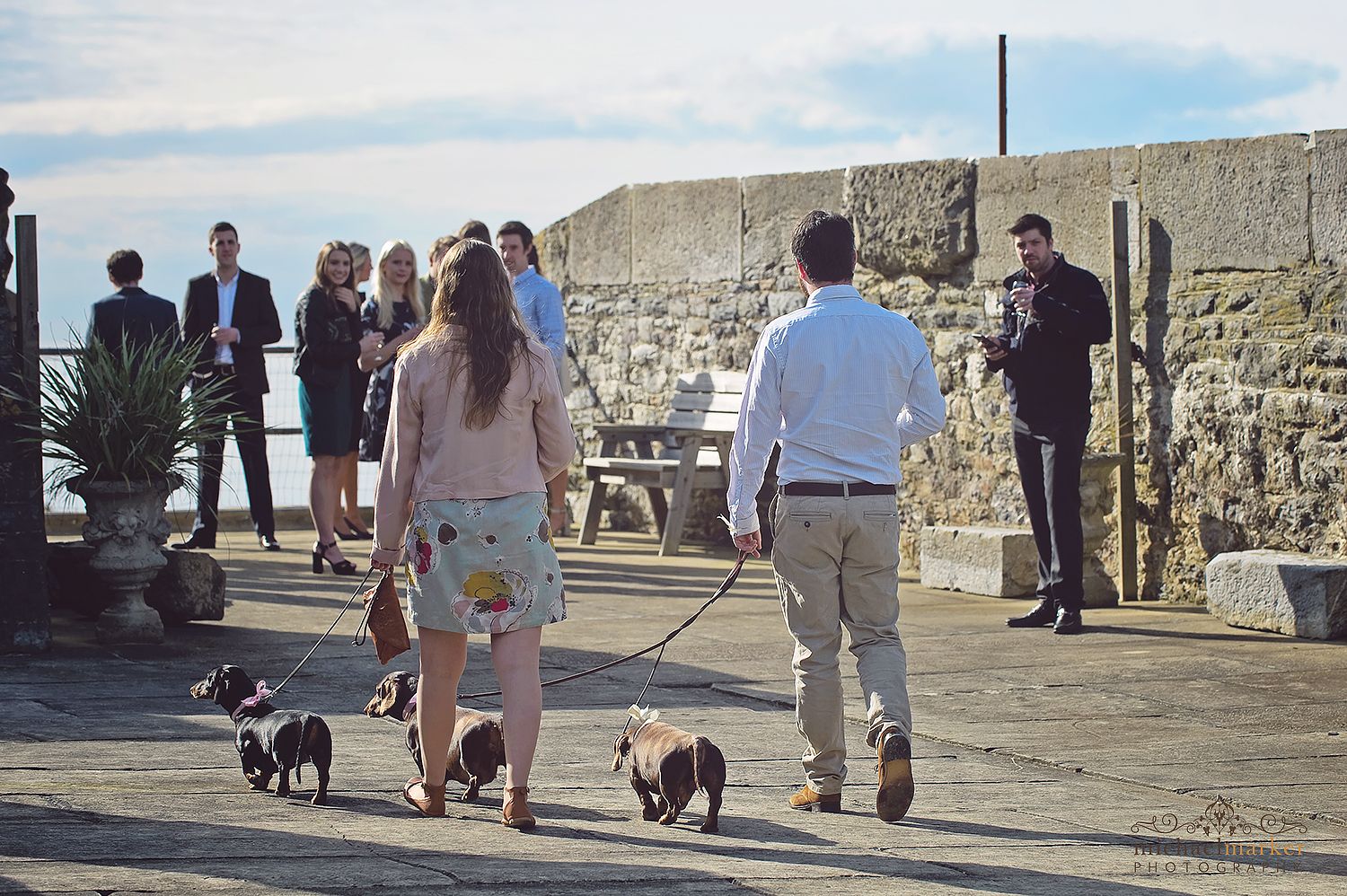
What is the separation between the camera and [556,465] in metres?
4.40

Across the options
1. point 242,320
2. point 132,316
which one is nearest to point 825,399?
point 132,316

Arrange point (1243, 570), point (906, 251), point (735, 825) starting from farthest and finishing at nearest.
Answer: point (906, 251)
point (1243, 570)
point (735, 825)

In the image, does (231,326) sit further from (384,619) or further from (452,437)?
(452,437)

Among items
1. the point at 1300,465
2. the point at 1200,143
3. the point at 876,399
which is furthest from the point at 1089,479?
the point at 876,399

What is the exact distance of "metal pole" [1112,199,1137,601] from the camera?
29.2 ft

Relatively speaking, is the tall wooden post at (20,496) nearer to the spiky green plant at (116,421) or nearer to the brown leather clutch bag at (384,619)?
the spiky green plant at (116,421)

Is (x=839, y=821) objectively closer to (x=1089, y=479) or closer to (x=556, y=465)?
(x=556, y=465)

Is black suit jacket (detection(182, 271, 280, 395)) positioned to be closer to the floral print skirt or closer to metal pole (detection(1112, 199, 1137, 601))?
metal pole (detection(1112, 199, 1137, 601))

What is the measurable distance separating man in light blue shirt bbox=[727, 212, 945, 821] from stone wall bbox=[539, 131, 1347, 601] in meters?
4.45

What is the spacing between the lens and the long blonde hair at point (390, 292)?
9328 millimetres

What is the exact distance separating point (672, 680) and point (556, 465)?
232 centimetres

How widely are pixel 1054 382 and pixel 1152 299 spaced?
159cm

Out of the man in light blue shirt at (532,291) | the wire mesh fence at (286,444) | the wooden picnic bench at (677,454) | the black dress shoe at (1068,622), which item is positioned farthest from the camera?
the wire mesh fence at (286,444)

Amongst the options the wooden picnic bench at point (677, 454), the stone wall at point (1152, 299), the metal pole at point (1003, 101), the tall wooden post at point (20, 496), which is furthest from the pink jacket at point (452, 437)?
the metal pole at point (1003, 101)
